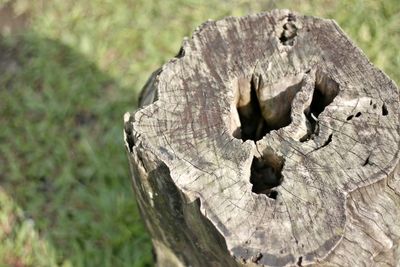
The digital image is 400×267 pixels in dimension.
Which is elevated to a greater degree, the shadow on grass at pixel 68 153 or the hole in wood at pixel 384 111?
the shadow on grass at pixel 68 153

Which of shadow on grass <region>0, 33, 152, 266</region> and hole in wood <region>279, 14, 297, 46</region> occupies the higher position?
shadow on grass <region>0, 33, 152, 266</region>

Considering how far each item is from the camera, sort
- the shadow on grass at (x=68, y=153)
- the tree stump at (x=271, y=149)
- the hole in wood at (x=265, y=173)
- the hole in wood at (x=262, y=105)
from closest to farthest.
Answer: the tree stump at (x=271, y=149) < the hole in wood at (x=265, y=173) < the hole in wood at (x=262, y=105) < the shadow on grass at (x=68, y=153)

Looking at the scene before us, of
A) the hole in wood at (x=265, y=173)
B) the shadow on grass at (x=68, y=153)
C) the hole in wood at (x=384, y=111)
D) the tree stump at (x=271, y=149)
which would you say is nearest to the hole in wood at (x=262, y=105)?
the tree stump at (x=271, y=149)

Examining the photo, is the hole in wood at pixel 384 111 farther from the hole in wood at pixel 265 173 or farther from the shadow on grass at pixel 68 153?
the shadow on grass at pixel 68 153

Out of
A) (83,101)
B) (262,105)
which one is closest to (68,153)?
(83,101)

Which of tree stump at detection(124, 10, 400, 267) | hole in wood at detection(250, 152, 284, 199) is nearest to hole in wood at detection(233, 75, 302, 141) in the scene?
tree stump at detection(124, 10, 400, 267)

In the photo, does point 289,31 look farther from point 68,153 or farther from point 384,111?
point 68,153

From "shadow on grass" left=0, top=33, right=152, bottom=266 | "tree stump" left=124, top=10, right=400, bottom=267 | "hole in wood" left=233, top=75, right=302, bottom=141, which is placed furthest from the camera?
"shadow on grass" left=0, top=33, right=152, bottom=266

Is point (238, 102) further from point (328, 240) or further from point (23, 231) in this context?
point (23, 231)

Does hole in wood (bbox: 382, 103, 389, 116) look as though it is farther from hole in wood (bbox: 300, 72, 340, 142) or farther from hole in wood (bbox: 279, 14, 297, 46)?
hole in wood (bbox: 279, 14, 297, 46)
